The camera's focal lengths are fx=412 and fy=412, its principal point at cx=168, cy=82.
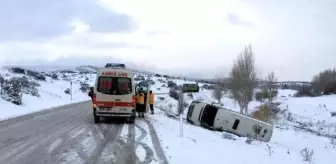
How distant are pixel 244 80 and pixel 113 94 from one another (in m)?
40.8

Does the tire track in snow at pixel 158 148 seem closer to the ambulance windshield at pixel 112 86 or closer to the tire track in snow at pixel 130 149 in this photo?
the tire track in snow at pixel 130 149

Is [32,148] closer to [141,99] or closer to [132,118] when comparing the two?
[132,118]

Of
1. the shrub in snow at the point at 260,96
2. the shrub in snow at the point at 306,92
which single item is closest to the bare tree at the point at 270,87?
the shrub in snow at the point at 260,96

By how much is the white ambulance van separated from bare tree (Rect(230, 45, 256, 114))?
39.3 metres

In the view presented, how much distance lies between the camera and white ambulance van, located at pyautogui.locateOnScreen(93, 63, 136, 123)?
21078 mm

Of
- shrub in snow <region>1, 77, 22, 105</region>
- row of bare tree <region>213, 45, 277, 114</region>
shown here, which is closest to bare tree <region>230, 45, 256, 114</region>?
row of bare tree <region>213, 45, 277, 114</region>

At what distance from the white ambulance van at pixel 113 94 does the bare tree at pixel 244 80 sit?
39.3m

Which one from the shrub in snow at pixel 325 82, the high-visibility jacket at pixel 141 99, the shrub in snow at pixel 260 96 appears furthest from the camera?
the shrub in snow at pixel 325 82

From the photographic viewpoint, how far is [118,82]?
69.7 feet

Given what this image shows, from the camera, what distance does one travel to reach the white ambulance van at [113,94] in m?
21.1

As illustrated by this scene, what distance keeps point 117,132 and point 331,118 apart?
43.5 m

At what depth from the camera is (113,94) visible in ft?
69.3

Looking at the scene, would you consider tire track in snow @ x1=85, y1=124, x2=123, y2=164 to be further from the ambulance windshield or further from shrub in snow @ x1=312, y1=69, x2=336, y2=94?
shrub in snow @ x1=312, y1=69, x2=336, y2=94

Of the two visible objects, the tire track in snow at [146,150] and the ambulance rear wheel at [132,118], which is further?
the ambulance rear wheel at [132,118]
